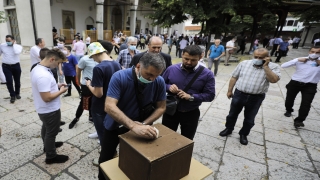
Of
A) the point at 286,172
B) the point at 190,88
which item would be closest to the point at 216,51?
the point at 286,172

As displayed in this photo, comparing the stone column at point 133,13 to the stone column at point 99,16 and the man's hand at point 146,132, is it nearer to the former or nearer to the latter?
the stone column at point 99,16

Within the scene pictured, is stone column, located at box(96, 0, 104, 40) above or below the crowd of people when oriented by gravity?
above

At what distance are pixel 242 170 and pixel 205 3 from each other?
1168cm

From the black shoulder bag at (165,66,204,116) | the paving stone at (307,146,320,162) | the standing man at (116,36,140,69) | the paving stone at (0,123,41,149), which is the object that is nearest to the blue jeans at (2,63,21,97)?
the paving stone at (0,123,41,149)

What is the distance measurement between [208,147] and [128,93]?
90.4 inches

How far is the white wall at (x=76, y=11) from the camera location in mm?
16062

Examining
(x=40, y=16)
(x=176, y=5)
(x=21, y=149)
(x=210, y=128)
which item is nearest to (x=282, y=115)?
(x=210, y=128)

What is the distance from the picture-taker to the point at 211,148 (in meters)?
3.30

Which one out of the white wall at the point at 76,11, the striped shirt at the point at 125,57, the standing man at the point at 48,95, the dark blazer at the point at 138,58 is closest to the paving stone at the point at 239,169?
the dark blazer at the point at 138,58

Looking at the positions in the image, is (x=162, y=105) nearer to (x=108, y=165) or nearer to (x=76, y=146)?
(x=108, y=165)

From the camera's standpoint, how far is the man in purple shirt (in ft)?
7.44

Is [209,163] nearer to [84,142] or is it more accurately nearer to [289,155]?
[289,155]

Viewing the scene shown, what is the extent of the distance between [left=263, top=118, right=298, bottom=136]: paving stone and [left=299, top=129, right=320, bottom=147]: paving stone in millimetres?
144

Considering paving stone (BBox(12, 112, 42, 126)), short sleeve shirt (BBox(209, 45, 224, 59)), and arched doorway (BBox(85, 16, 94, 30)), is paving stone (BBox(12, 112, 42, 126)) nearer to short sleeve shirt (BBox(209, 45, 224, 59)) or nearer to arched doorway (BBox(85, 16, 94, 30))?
short sleeve shirt (BBox(209, 45, 224, 59))
